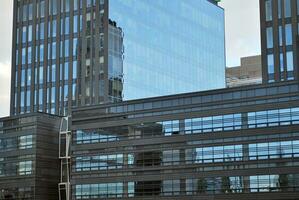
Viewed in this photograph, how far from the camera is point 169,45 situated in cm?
14525

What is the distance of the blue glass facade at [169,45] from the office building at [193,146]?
110 ft

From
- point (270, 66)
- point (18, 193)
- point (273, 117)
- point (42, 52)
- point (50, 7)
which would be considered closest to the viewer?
point (273, 117)

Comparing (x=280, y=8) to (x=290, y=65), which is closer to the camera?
(x=290, y=65)

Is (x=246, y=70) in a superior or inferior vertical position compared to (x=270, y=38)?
superior

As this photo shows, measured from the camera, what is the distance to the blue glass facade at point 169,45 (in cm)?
13025

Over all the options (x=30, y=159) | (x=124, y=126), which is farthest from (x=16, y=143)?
(x=124, y=126)

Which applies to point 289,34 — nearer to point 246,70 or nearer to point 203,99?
point 203,99

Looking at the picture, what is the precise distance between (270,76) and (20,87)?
174ft

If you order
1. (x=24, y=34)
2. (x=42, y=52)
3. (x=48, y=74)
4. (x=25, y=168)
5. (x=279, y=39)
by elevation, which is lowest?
(x=25, y=168)

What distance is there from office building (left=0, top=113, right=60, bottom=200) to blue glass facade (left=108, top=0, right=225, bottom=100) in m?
24.9

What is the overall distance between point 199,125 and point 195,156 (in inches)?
154

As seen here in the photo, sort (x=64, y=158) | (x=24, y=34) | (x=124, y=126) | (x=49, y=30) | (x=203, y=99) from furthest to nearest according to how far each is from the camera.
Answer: (x=24, y=34) < (x=49, y=30) < (x=64, y=158) < (x=124, y=126) < (x=203, y=99)

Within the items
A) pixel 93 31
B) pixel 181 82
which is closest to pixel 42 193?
pixel 93 31

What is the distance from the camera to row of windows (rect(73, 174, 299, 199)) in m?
78.6
